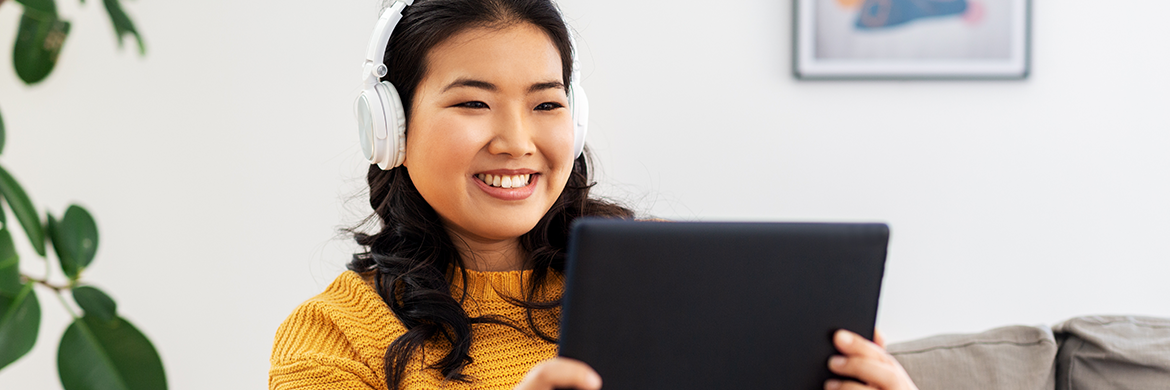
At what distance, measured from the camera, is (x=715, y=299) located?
59 cm

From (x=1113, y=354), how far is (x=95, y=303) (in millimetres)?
1349

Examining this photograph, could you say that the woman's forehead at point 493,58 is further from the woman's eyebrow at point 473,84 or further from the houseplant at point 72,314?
the houseplant at point 72,314

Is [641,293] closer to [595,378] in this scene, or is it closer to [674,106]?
[595,378]

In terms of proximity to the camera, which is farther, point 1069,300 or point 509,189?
point 1069,300

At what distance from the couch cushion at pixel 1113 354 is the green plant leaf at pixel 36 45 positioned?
137 cm

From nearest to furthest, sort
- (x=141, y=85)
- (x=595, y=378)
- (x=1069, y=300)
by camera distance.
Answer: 1. (x=595, y=378)
2. (x=141, y=85)
3. (x=1069, y=300)

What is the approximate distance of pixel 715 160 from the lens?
1.87 meters

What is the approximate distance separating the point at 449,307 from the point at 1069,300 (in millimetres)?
1622

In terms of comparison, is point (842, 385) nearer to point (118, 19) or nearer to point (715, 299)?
point (715, 299)

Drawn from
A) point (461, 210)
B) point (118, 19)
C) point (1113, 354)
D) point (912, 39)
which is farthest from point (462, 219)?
point (912, 39)

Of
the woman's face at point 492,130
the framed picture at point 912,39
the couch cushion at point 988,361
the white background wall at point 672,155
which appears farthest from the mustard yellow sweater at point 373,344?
the framed picture at point 912,39

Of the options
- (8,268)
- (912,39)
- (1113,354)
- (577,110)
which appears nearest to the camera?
(8,268)

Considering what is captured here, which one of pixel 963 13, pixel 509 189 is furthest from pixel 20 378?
pixel 963 13

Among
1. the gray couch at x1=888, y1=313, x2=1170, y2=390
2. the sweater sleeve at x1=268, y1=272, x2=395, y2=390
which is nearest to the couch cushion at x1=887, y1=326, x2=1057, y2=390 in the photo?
→ the gray couch at x1=888, y1=313, x2=1170, y2=390
